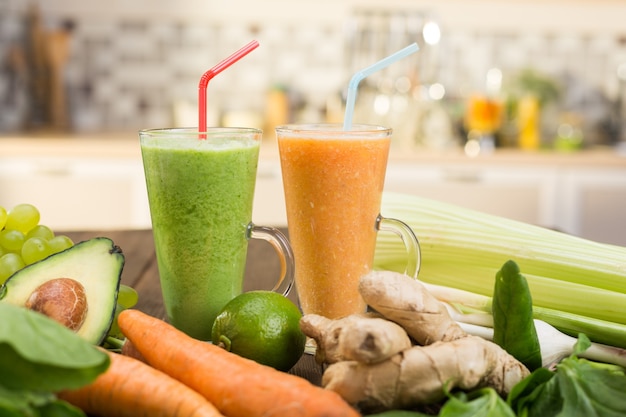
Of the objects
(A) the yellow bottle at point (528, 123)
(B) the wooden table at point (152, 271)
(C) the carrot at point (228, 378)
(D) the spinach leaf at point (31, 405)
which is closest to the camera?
(D) the spinach leaf at point (31, 405)

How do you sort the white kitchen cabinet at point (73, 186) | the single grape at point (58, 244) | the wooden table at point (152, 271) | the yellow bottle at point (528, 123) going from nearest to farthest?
1. the wooden table at point (152, 271)
2. the single grape at point (58, 244)
3. the white kitchen cabinet at point (73, 186)
4. the yellow bottle at point (528, 123)

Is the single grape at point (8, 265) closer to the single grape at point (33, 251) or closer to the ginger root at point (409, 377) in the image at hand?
the single grape at point (33, 251)

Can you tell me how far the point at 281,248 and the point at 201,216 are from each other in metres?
0.12

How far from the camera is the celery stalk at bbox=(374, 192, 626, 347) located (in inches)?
39.0

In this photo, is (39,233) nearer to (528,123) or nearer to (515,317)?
(515,317)

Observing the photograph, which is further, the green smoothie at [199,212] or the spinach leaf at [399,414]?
the green smoothie at [199,212]

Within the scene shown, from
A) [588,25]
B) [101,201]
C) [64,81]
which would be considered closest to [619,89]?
[588,25]

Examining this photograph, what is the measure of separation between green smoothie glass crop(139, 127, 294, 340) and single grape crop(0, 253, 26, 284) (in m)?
0.19

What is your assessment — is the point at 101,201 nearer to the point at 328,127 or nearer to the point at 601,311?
the point at 328,127

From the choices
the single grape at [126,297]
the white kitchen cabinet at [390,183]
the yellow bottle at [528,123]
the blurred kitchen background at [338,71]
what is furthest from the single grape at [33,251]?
the yellow bottle at [528,123]

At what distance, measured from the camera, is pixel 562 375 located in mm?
731

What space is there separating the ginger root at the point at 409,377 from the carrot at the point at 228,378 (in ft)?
0.11

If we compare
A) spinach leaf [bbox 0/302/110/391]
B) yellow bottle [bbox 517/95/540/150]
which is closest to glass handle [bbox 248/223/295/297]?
spinach leaf [bbox 0/302/110/391]

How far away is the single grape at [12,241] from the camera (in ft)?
3.40
